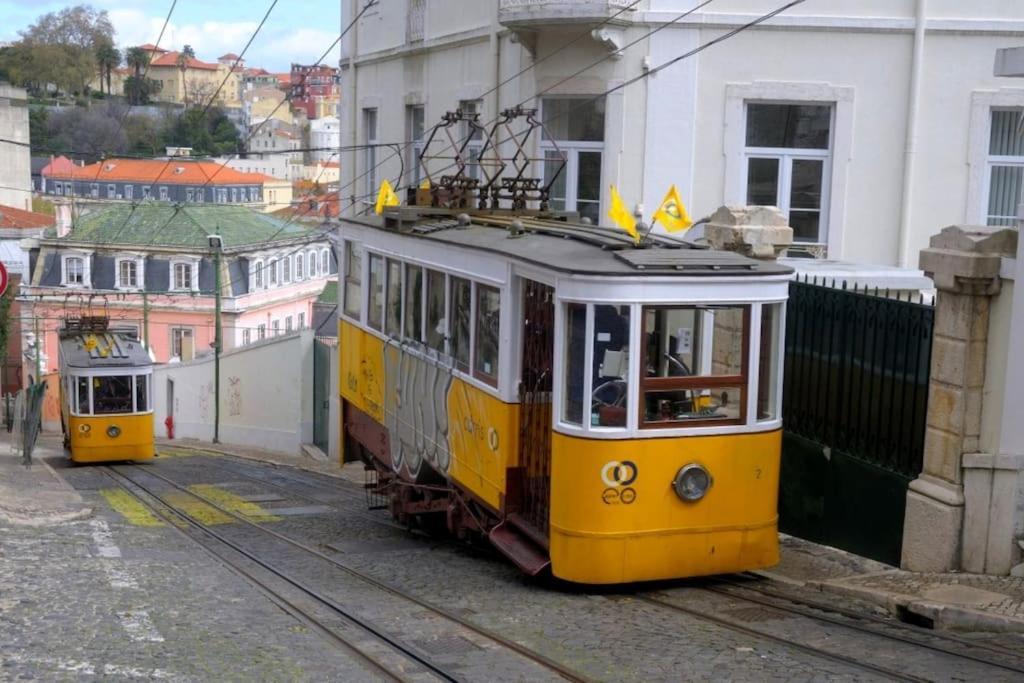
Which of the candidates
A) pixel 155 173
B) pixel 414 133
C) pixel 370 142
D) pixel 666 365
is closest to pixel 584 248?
pixel 666 365

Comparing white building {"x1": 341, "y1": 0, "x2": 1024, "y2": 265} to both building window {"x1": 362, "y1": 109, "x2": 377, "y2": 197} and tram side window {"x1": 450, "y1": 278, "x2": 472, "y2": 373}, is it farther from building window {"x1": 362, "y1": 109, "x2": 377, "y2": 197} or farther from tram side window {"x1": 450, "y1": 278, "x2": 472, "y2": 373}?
building window {"x1": 362, "y1": 109, "x2": 377, "y2": 197}

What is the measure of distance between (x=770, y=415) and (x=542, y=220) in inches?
126

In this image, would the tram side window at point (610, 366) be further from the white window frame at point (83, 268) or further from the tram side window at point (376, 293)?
the white window frame at point (83, 268)

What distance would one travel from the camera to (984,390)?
858 cm

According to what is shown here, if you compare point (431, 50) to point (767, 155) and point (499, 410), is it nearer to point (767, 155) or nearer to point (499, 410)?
point (767, 155)

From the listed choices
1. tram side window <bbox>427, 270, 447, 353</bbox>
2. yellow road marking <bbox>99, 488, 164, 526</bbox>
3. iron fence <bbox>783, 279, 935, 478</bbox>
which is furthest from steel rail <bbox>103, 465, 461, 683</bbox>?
iron fence <bbox>783, 279, 935, 478</bbox>

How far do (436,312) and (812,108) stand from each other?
711 centimetres

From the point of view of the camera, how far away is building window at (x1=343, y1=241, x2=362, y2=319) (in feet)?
44.3

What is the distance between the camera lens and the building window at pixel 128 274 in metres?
53.0

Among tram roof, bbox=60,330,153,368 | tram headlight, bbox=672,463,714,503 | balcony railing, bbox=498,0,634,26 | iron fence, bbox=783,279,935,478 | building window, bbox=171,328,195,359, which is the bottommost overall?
building window, bbox=171,328,195,359

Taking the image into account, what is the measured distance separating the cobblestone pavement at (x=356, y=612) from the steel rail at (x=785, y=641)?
54mm

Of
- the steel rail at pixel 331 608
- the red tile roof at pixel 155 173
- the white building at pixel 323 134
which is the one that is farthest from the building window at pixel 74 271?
the white building at pixel 323 134

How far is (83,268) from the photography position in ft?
173

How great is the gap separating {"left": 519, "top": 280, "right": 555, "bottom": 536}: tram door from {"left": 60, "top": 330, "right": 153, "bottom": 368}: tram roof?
58.7 feet
